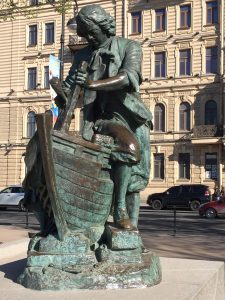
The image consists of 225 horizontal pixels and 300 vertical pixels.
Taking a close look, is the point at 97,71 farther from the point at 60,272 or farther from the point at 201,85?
the point at 201,85

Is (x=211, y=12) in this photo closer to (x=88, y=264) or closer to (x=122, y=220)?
(x=122, y=220)

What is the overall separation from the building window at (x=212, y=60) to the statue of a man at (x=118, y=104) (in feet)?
103

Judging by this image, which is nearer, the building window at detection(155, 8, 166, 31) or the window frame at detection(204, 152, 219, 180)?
the window frame at detection(204, 152, 219, 180)

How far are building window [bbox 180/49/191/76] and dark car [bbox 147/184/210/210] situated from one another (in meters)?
10.4

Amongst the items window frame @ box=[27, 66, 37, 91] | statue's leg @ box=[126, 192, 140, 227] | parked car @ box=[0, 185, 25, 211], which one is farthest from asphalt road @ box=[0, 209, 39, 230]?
window frame @ box=[27, 66, 37, 91]

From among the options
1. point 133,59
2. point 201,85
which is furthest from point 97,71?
point 201,85

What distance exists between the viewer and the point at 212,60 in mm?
34688

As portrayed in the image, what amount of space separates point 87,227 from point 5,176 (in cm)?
3762

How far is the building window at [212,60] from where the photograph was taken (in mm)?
34500

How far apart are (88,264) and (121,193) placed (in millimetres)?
636

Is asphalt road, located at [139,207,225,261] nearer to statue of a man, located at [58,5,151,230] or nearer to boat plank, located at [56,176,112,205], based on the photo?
statue of a man, located at [58,5,151,230]

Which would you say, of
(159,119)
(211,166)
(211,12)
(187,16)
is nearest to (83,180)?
(211,166)

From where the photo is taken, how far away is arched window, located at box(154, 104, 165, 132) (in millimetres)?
36031

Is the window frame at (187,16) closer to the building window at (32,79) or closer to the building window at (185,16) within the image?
the building window at (185,16)
